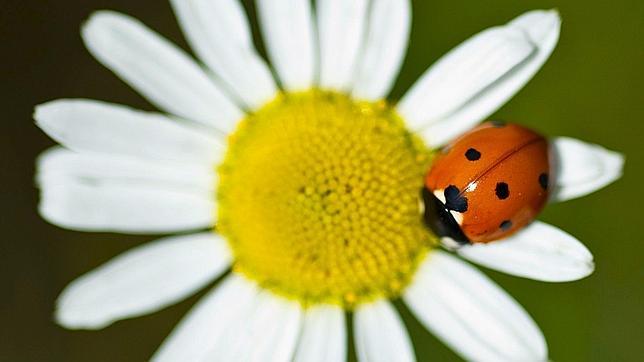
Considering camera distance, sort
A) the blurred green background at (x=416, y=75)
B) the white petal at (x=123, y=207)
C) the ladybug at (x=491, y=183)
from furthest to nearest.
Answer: the blurred green background at (x=416, y=75)
the white petal at (x=123, y=207)
the ladybug at (x=491, y=183)

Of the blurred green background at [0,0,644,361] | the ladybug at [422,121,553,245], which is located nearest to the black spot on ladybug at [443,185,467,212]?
the ladybug at [422,121,553,245]

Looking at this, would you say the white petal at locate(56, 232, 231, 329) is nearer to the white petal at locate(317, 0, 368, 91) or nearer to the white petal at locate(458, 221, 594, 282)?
the white petal at locate(317, 0, 368, 91)

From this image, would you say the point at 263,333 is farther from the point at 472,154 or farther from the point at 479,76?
the point at 479,76

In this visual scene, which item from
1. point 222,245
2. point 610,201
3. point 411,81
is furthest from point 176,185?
point 610,201

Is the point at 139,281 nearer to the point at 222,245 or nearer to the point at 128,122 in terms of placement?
the point at 222,245

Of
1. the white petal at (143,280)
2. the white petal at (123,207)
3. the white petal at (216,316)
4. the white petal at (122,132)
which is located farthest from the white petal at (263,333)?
the white petal at (122,132)

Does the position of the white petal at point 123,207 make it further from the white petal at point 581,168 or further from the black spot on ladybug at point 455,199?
the white petal at point 581,168

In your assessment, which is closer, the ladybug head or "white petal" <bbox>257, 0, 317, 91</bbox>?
the ladybug head
